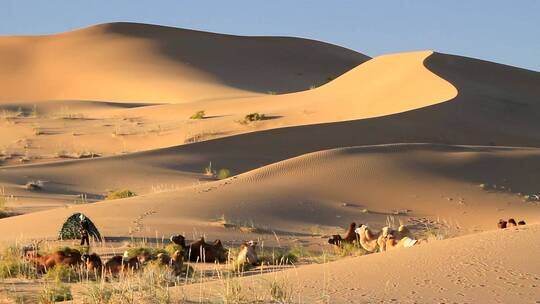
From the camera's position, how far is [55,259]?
423 inches

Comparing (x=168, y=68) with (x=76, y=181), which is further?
(x=168, y=68)

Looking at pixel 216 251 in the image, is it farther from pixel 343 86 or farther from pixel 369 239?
pixel 343 86

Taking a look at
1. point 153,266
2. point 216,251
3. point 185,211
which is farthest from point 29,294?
point 185,211

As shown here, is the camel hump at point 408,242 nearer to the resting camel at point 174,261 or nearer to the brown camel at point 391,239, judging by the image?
the brown camel at point 391,239

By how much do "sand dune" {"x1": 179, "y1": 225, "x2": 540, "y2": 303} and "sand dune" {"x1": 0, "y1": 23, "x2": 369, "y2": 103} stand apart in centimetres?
5982

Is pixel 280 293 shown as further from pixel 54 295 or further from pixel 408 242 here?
pixel 408 242

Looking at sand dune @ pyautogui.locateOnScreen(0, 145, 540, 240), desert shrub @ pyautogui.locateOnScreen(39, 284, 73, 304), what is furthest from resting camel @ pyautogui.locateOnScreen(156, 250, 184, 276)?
sand dune @ pyautogui.locateOnScreen(0, 145, 540, 240)

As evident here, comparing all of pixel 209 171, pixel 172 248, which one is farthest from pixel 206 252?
pixel 209 171

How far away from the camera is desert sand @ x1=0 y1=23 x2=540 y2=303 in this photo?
8141mm

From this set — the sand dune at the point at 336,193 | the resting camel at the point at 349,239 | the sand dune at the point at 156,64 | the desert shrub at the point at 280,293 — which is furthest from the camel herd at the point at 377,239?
the sand dune at the point at 156,64

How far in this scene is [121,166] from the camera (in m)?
26.0

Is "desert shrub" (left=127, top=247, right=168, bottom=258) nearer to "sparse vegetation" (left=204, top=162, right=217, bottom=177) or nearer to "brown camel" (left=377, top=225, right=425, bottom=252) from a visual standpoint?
"brown camel" (left=377, top=225, right=425, bottom=252)

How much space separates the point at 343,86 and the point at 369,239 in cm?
3593

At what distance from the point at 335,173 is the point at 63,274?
1200cm
